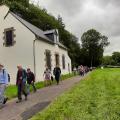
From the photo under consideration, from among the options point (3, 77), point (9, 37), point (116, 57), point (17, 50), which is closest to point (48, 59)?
point (17, 50)

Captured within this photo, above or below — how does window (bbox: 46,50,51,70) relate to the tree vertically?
below

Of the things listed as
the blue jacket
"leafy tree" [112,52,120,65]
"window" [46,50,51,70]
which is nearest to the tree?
"leafy tree" [112,52,120,65]

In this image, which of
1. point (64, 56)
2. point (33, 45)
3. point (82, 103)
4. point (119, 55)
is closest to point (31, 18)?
point (64, 56)

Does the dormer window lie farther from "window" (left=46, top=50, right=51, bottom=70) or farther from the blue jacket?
the blue jacket

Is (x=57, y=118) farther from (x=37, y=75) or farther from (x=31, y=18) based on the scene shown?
(x=31, y=18)

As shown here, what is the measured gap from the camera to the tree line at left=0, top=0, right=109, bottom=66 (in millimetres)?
56156

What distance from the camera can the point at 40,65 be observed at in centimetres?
3350

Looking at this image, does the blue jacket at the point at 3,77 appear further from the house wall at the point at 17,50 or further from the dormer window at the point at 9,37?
the dormer window at the point at 9,37

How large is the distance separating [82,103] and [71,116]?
7.99 ft

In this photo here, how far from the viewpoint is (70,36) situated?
72438mm

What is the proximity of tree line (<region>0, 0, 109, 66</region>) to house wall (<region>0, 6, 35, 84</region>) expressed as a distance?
2029 centimetres

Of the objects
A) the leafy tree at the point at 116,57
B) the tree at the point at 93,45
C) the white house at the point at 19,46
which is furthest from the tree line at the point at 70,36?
the leafy tree at the point at 116,57

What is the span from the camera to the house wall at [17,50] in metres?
32.5

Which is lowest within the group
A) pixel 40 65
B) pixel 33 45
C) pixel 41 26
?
pixel 40 65
